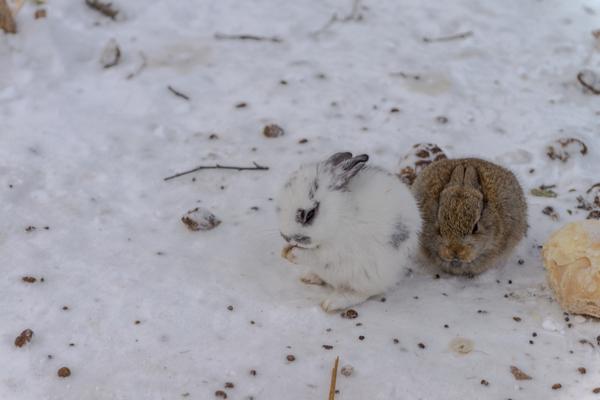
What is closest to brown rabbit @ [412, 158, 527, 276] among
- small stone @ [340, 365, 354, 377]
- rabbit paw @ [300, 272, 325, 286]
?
rabbit paw @ [300, 272, 325, 286]

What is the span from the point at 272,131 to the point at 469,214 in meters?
1.99

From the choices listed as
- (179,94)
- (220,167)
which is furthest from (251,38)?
(220,167)

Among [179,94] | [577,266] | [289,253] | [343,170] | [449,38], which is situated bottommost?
[179,94]

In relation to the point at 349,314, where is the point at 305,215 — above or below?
above

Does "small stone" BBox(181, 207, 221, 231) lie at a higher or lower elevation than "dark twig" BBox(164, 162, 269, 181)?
higher

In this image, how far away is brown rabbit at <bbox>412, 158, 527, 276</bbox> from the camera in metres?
3.98

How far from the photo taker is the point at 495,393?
336 cm

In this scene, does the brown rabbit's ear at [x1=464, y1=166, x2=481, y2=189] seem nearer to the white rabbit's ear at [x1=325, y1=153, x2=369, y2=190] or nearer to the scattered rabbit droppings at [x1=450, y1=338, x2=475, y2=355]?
the white rabbit's ear at [x1=325, y1=153, x2=369, y2=190]

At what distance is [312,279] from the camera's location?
414cm

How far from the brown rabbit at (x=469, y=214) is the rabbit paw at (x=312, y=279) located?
634 mm

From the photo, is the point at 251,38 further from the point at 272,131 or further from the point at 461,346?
the point at 461,346

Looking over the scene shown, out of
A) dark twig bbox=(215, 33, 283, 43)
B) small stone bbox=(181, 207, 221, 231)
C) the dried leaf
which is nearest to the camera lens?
the dried leaf

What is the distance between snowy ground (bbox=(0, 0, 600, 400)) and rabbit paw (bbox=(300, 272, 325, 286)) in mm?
49

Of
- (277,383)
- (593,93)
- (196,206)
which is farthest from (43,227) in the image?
(593,93)
